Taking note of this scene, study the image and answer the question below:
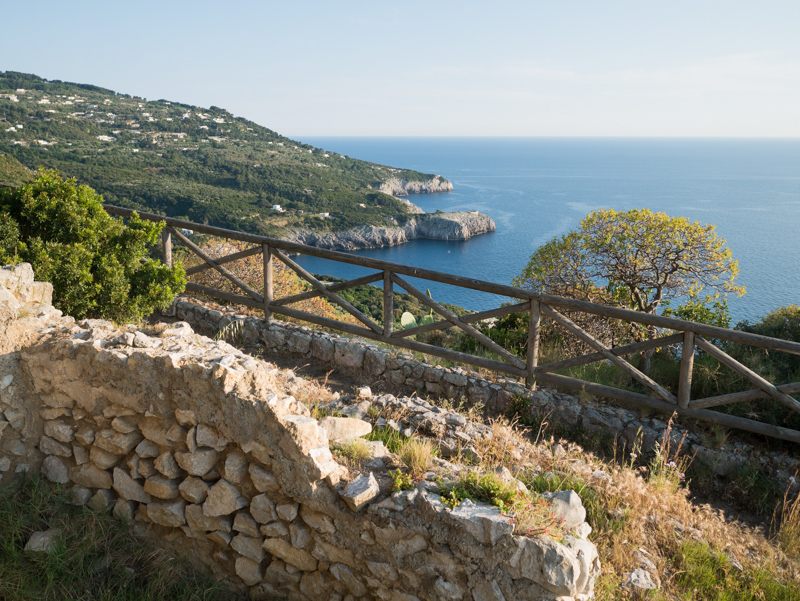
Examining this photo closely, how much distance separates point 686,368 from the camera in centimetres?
466

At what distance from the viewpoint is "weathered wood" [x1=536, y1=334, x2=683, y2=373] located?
4676 mm

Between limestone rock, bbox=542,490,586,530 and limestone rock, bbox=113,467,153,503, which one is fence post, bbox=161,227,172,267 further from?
limestone rock, bbox=542,490,586,530

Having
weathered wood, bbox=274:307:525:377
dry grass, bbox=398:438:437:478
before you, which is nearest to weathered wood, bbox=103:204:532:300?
weathered wood, bbox=274:307:525:377

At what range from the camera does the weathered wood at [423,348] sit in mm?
5484

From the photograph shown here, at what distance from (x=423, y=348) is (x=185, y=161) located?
63.2m

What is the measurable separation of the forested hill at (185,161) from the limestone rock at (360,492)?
40.9 m

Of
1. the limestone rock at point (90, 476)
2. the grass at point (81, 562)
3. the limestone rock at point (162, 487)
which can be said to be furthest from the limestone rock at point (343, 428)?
the limestone rock at point (90, 476)

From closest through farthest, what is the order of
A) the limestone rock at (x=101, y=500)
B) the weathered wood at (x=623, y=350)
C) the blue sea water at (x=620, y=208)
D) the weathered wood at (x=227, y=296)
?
the limestone rock at (x=101, y=500) < the weathered wood at (x=623, y=350) < the weathered wood at (x=227, y=296) < the blue sea water at (x=620, y=208)

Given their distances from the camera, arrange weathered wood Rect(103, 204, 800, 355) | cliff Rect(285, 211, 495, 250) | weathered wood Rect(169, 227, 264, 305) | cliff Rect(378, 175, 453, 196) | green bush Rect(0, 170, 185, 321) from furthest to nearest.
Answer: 1. cliff Rect(378, 175, 453, 196)
2. cliff Rect(285, 211, 495, 250)
3. weathered wood Rect(169, 227, 264, 305)
4. green bush Rect(0, 170, 185, 321)
5. weathered wood Rect(103, 204, 800, 355)

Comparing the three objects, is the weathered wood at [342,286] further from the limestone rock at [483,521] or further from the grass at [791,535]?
the grass at [791,535]

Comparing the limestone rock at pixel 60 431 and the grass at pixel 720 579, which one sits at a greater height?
the limestone rock at pixel 60 431

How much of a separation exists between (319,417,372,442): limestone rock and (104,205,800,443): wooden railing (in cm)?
187

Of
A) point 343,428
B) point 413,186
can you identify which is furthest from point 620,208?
point 343,428

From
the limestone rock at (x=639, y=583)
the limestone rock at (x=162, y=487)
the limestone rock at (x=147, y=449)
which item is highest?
the limestone rock at (x=147, y=449)
